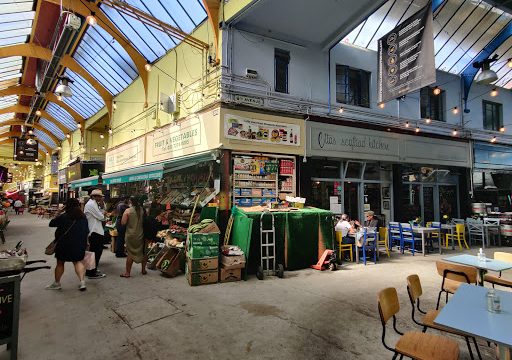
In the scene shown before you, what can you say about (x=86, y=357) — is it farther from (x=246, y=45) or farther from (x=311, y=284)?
(x=246, y=45)

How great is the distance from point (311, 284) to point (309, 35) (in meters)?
8.14

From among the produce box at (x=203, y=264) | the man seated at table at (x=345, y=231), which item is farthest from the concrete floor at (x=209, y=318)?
the man seated at table at (x=345, y=231)

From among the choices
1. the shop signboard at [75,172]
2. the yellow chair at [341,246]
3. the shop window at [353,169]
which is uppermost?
the shop signboard at [75,172]

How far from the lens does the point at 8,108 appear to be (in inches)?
930

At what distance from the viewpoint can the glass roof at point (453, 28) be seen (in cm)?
1092

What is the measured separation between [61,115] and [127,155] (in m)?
14.9

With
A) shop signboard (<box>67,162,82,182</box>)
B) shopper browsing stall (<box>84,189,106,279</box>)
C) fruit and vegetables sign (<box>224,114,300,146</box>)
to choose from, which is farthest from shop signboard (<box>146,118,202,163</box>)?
shop signboard (<box>67,162,82,182</box>)

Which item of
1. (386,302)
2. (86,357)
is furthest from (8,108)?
(386,302)

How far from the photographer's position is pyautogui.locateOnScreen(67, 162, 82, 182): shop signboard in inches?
893

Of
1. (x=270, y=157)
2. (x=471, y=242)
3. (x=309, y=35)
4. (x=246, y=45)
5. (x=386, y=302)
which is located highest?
(x=309, y=35)

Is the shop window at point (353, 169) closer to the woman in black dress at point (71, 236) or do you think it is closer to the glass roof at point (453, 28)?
the glass roof at point (453, 28)

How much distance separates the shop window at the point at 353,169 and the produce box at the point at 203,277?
22.5 feet

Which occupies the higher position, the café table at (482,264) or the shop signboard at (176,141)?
the shop signboard at (176,141)

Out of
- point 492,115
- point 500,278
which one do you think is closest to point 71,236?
point 500,278
